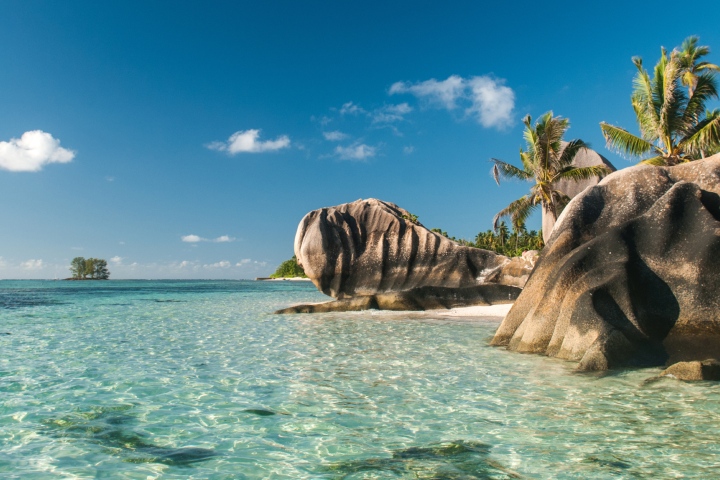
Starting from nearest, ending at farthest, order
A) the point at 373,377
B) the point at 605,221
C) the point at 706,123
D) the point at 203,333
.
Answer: the point at 373,377, the point at 605,221, the point at 203,333, the point at 706,123

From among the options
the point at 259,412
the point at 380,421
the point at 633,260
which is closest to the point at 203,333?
the point at 259,412

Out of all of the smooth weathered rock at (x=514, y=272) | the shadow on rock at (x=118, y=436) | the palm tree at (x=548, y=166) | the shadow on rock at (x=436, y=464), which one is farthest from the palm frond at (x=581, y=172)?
the shadow on rock at (x=118, y=436)

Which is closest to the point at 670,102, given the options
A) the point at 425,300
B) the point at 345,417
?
the point at 425,300

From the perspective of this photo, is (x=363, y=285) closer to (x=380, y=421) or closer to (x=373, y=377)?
(x=373, y=377)

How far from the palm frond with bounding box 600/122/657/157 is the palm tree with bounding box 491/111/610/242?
6.49ft

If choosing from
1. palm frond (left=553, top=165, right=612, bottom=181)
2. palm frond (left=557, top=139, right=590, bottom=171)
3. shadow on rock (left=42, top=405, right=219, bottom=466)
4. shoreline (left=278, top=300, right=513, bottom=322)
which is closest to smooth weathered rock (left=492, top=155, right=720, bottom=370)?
shadow on rock (left=42, top=405, right=219, bottom=466)

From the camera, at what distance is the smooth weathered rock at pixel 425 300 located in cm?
1834

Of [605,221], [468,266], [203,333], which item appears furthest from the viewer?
[468,266]

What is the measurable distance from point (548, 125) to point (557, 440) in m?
25.3

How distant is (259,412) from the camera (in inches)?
217

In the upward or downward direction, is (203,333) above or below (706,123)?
below

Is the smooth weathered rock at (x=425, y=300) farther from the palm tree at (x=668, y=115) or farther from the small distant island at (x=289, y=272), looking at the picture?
the small distant island at (x=289, y=272)

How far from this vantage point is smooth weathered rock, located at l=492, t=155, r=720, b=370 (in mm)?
7406

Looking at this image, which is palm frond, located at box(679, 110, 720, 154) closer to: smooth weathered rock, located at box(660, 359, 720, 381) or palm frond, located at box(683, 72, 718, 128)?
palm frond, located at box(683, 72, 718, 128)
